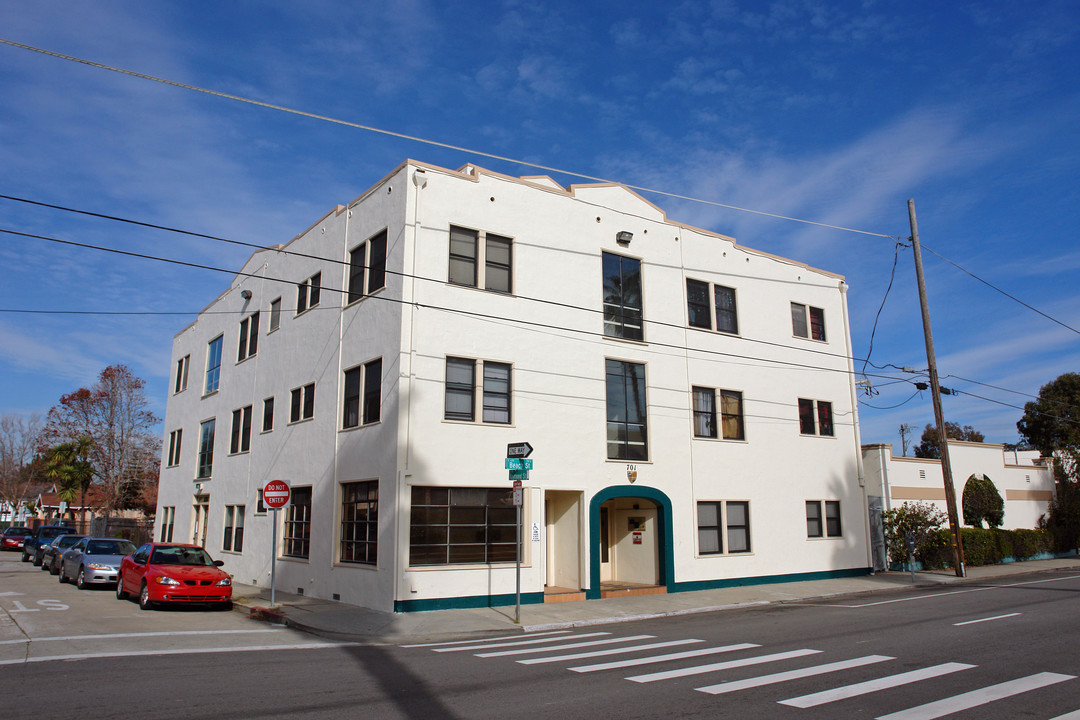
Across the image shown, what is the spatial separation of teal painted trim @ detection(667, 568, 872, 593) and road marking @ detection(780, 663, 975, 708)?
11481 millimetres

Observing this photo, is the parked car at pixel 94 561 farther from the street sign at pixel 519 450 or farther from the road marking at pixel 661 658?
the road marking at pixel 661 658

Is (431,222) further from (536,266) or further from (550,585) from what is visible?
(550,585)

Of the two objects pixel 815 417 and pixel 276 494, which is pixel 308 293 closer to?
pixel 276 494

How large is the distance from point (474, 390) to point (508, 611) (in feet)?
17.1

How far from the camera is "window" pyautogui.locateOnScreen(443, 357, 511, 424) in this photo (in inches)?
690

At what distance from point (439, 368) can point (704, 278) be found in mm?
10172

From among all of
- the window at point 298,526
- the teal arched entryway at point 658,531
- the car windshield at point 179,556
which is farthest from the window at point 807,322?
the car windshield at point 179,556

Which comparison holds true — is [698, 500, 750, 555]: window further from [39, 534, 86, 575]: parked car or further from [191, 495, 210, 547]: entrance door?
[39, 534, 86, 575]: parked car

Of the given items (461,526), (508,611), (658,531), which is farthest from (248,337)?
(658,531)

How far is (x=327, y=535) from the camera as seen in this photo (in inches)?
750

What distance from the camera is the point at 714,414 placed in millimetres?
22688

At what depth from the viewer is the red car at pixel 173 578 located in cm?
1653

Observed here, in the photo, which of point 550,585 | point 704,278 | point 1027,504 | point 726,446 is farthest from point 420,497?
point 1027,504

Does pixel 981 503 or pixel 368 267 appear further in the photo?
pixel 981 503
